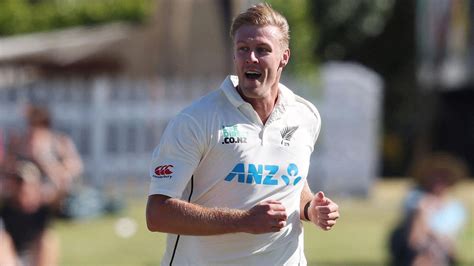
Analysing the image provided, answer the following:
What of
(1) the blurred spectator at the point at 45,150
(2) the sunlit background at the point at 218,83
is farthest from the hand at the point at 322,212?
(2) the sunlit background at the point at 218,83

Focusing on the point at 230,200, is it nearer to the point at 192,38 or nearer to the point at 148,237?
the point at 148,237

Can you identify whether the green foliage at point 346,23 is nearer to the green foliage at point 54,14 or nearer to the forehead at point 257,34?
the green foliage at point 54,14

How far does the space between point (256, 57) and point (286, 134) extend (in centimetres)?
41

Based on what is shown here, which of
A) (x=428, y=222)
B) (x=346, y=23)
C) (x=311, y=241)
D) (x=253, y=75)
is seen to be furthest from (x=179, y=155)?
(x=346, y=23)

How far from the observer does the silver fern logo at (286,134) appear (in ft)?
17.0

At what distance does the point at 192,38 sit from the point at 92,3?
4395mm

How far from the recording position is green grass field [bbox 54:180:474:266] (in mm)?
14578

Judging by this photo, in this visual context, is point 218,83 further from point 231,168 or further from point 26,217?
point 231,168

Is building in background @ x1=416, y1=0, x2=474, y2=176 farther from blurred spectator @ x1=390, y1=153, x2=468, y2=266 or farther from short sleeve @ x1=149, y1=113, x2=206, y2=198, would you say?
short sleeve @ x1=149, y1=113, x2=206, y2=198

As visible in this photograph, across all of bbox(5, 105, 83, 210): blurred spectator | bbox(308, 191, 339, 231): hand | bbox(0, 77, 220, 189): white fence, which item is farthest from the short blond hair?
bbox(0, 77, 220, 189): white fence

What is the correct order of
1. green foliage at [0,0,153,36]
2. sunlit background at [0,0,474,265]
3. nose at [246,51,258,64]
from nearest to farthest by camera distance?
nose at [246,51,258,64], sunlit background at [0,0,474,265], green foliage at [0,0,153,36]

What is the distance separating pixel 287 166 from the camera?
5156 millimetres

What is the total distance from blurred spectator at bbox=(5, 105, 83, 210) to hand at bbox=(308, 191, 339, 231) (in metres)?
7.28

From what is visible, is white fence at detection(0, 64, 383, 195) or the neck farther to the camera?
white fence at detection(0, 64, 383, 195)
